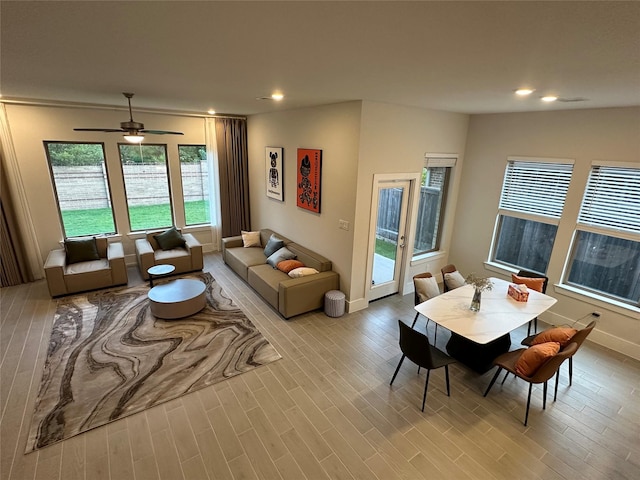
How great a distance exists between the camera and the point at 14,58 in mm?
2328

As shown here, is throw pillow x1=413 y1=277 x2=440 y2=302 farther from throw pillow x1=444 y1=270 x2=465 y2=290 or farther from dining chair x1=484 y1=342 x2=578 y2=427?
dining chair x1=484 y1=342 x2=578 y2=427

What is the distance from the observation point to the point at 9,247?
17.2ft

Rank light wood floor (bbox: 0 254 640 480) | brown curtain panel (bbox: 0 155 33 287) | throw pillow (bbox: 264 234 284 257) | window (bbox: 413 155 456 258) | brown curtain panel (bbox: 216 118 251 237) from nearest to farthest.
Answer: light wood floor (bbox: 0 254 640 480) → brown curtain panel (bbox: 0 155 33 287) → window (bbox: 413 155 456 258) → throw pillow (bbox: 264 234 284 257) → brown curtain panel (bbox: 216 118 251 237)

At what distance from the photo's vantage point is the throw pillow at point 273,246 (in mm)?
5797

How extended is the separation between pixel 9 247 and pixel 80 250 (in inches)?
40.2

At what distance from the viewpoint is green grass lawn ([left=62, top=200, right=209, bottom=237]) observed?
5.93 meters

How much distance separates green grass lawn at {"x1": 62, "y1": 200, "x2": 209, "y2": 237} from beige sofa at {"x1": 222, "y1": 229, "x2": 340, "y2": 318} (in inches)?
75.7

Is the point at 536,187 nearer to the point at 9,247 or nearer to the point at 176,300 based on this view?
the point at 176,300

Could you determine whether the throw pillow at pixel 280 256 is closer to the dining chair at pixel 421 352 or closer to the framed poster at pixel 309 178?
the framed poster at pixel 309 178

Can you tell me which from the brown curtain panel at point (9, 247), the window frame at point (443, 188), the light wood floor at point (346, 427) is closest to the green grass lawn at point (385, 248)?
the window frame at point (443, 188)

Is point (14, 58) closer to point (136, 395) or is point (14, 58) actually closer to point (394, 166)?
point (136, 395)

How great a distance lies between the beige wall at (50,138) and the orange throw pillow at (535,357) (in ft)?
22.3

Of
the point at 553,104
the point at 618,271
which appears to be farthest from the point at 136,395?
the point at 618,271

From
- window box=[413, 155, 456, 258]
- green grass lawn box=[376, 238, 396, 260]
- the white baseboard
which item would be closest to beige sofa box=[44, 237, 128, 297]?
the white baseboard
